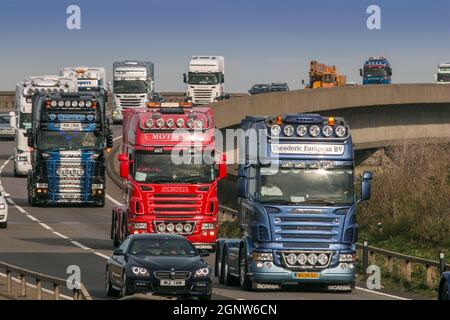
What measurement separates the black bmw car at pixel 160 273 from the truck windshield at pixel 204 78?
250 feet

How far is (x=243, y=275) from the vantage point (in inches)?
1305

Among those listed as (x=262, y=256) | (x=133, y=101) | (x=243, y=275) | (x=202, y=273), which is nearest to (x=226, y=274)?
(x=243, y=275)

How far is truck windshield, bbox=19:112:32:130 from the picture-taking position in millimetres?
70812

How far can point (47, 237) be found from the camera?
4919 centimetres

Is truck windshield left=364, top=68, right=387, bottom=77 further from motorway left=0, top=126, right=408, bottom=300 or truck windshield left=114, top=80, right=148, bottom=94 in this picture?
motorway left=0, top=126, right=408, bottom=300

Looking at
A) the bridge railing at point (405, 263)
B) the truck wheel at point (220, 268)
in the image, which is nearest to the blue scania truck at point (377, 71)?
the bridge railing at point (405, 263)

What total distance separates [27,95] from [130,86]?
3131cm

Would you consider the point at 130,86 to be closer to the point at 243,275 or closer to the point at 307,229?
the point at 243,275

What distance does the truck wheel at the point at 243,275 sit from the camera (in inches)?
1294

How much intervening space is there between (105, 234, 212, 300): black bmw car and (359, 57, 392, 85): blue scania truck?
295 feet

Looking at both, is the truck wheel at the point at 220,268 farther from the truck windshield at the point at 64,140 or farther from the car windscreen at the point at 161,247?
the truck windshield at the point at 64,140

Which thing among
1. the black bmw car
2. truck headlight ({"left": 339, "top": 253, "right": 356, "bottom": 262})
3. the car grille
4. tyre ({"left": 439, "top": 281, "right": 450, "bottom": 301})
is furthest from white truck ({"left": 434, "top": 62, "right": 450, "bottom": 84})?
tyre ({"left": 439, "top": 281, "right": 450, "bottom": 301})

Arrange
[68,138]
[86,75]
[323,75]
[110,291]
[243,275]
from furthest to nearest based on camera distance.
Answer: [323,75], [86,75], [68,138], [243,275], [110,291]
